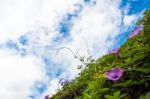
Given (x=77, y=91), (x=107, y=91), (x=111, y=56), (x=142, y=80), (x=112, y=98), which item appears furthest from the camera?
(x=77, y=91)

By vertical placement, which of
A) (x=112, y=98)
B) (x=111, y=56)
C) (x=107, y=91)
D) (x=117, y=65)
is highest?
(x=111, y=56)

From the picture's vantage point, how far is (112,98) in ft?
9.58

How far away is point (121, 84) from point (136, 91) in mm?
161

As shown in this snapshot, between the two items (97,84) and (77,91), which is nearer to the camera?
(97,84)

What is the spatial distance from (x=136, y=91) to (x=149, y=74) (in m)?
0.19

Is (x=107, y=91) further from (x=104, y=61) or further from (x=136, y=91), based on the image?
(x=104, y=61)

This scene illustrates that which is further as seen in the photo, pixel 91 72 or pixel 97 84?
pixel 91 72

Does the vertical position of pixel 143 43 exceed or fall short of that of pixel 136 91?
it exceeds it

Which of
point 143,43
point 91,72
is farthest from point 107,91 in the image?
point 91,72

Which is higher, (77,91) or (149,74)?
(77,91)

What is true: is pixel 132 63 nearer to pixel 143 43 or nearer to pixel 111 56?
pixel 143 43

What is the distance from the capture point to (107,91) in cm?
334

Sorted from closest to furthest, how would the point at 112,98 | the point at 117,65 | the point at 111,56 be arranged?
the point at 112,98, the point at 117,65, the point at 111,56

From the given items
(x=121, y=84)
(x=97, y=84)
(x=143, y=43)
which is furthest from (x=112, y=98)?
(x=143, y=43)
